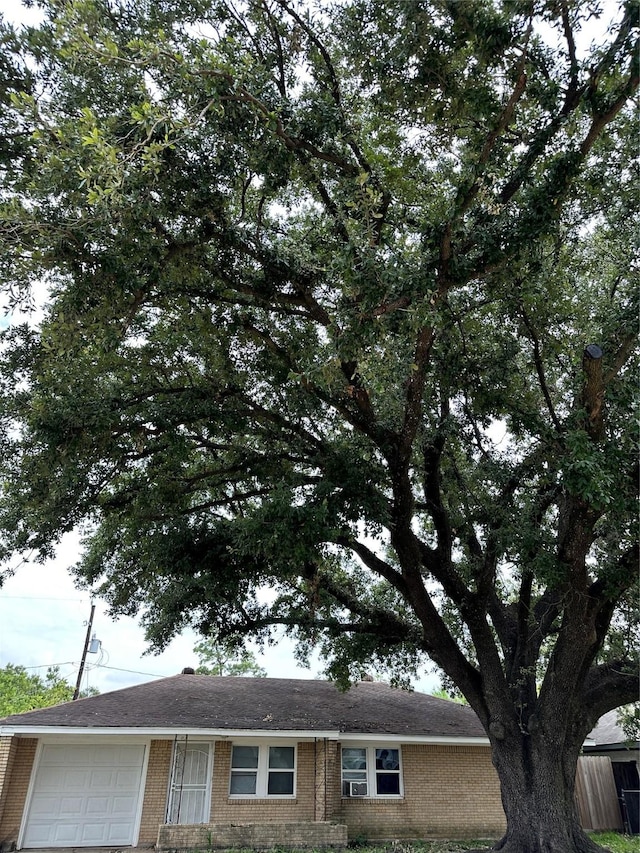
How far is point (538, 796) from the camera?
9398 mm

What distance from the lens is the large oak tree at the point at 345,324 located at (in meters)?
6.55

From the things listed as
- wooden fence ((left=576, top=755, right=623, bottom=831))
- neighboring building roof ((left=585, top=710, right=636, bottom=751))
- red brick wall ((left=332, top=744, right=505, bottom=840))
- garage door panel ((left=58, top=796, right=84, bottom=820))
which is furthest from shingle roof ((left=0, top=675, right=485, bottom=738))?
neighboring building roof ((left=585, top=710, right=636, bottom=751))

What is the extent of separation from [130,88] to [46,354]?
3.84 meters

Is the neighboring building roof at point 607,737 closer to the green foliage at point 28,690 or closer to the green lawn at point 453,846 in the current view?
the green lawn at point 453,846

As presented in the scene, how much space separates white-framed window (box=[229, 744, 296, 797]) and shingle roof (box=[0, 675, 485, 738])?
0.82 m

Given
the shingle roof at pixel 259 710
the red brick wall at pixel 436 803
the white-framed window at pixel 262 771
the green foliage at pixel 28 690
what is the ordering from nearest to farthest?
the shingle roof at pixel 259 710
the white-framed window at pixel 262 771
the red brick wall at pixel 436 803
the green foliage at pixel 28 690

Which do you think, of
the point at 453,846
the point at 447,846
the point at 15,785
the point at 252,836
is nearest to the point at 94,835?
the point at 15,785

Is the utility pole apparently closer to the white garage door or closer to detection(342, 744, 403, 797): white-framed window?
the white garage door

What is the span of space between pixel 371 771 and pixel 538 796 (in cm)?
732

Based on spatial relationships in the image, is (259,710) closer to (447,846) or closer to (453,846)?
(447,846)

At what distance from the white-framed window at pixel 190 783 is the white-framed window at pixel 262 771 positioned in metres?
0.64

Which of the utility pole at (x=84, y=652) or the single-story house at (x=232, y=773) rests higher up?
the utility pole at (x=84, y=652)

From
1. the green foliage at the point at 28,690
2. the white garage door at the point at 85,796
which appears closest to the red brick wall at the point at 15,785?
the white garage door at the point at 85,796

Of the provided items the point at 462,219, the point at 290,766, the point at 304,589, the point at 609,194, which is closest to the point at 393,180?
the point at 462,219
